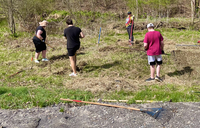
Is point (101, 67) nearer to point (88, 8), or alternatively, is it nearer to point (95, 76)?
point (95, 76)

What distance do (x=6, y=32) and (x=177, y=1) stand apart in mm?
17729

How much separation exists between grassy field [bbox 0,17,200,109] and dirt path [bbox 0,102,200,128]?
33cm

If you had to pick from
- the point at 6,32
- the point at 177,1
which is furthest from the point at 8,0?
the point at 177,1

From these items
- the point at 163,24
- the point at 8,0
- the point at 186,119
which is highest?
the point at 8,0

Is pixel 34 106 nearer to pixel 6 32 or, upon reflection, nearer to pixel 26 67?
pixel 26 67

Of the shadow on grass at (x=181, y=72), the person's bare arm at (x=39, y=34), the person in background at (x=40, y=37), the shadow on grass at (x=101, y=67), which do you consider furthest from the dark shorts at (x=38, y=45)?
the shadow on grass at (x=181, y=72)

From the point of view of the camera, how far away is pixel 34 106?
4281 mm

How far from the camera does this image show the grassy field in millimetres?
4625

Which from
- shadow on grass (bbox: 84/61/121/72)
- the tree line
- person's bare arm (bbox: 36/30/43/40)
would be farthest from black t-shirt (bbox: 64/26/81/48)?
the tree line

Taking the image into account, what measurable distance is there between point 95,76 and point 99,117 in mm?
2603

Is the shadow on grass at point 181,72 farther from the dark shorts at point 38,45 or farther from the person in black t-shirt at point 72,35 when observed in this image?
the dark shorts at point 38,45

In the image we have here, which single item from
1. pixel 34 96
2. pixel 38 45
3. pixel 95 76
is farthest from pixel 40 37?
pixel 34 96

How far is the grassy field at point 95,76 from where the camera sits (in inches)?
182

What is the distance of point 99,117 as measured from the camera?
3752 mm
